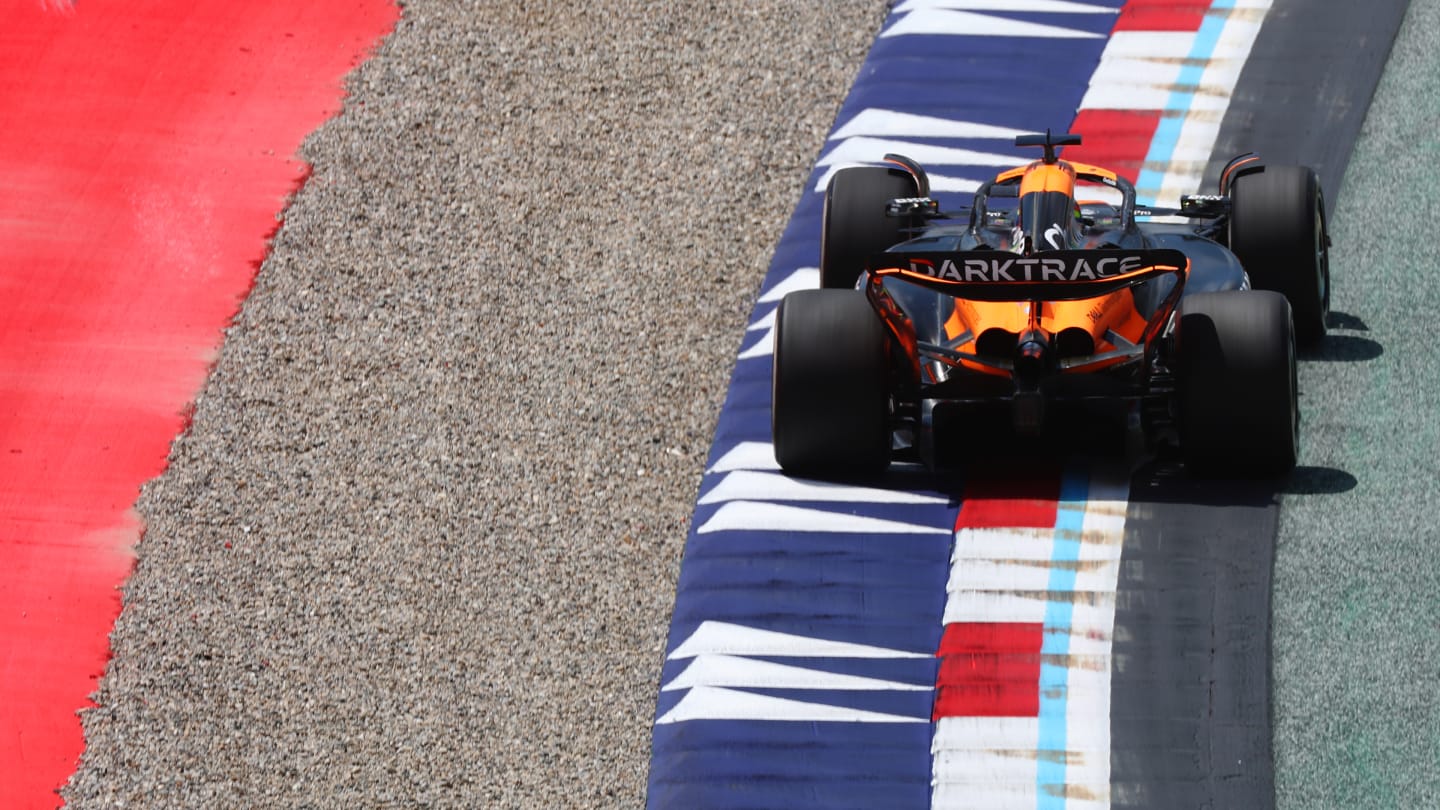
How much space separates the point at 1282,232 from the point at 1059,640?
3.04 m

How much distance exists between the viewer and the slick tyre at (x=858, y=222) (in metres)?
11.6

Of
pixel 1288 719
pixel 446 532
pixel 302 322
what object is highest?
pixel 302 322

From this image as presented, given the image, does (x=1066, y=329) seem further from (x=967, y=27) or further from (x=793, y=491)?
(x=967, y=27)

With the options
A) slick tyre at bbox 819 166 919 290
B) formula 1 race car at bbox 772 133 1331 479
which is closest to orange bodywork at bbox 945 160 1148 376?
formula 1 race car at bbox 772 133 1331 479

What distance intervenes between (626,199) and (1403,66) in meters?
5.71

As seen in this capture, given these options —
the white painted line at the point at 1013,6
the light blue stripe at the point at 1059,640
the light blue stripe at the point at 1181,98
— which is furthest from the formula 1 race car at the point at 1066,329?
the white painted line at the point at 1013,6

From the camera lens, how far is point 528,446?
38.4 ft

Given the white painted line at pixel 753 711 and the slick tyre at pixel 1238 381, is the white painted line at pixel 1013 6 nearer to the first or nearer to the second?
the slick tyre at pixel 1238 381

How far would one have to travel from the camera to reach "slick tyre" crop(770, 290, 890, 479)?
1016 cm

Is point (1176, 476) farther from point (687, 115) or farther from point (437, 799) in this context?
point (687, 115)

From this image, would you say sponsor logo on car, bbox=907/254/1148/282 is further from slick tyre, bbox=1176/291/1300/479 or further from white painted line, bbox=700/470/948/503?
white painted line, bbox=700/470/948/503

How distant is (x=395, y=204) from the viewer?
1401 centimetres

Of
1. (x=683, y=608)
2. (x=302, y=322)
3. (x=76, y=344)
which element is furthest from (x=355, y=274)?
(x=683, y=608)

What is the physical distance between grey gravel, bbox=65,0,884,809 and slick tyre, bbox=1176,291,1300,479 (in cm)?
297
